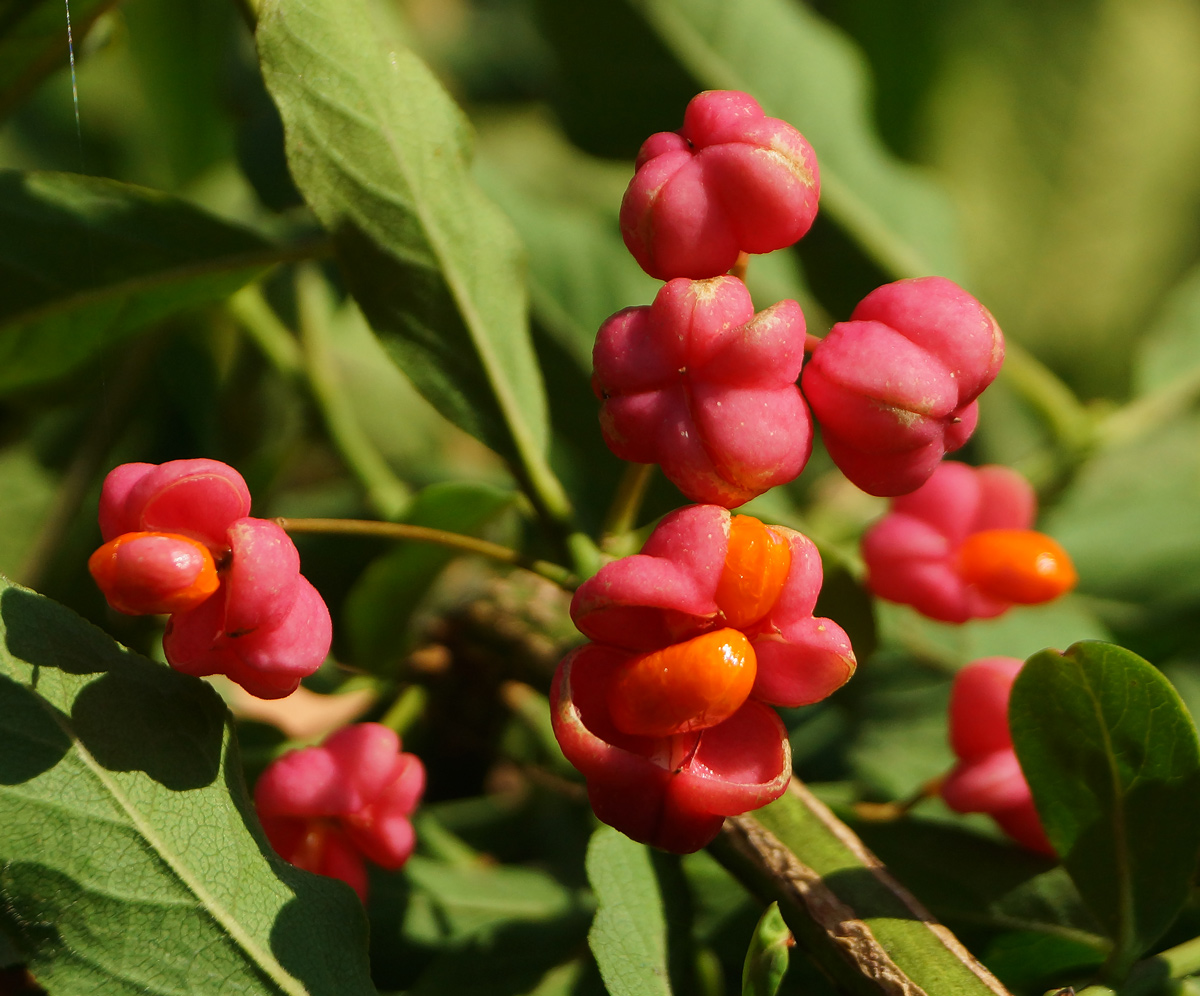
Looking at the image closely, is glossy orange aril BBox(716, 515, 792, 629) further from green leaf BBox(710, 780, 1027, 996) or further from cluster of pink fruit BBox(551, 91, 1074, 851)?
green leaf BBox(710, 780, 1027, 996)

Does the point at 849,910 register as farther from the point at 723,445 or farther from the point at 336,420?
the point at 336,420

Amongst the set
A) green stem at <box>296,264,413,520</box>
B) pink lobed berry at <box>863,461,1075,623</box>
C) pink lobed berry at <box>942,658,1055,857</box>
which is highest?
pink lobed berry at <box>863,461,1075,623</box>

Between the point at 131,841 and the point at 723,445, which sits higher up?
the point at 723,445

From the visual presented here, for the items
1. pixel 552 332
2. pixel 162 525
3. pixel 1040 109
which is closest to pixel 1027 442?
pixel 1040 109

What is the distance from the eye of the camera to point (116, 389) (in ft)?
3.38

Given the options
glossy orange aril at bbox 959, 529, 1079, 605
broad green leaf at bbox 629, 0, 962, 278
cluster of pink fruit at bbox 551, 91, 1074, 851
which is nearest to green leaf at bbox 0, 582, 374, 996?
cluster of pink fruit at bbox 551, 91, 1074, 851

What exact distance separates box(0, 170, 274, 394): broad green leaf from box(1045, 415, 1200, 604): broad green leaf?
81cm

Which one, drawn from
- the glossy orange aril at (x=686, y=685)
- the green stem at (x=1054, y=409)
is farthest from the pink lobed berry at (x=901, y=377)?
the green stem at (x=1054, y=409)

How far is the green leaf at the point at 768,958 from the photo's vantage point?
1.51ft

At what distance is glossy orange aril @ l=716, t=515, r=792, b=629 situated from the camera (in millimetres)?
476

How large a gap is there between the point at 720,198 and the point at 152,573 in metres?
0.28

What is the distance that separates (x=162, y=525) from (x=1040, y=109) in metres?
1.67

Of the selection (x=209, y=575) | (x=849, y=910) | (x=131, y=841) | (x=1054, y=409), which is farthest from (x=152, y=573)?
(x=1054, y=409)

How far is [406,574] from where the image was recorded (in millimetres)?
775
